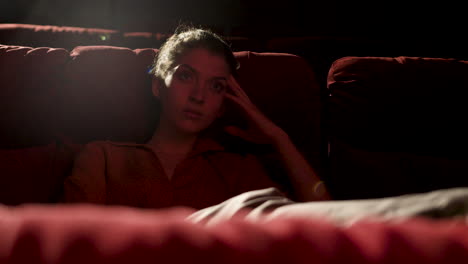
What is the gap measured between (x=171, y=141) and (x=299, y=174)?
42 cm

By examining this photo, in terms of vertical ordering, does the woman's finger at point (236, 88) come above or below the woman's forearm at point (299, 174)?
above

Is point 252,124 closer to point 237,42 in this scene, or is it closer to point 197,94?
point 197,94

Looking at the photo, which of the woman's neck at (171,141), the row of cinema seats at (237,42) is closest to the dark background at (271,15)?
the row of cinema seats at (237,42)

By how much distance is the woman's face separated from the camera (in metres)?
1.22

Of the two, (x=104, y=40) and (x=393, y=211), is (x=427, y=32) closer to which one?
(x=104, y=40)

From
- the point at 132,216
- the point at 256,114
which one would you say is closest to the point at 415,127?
the point at 256,114

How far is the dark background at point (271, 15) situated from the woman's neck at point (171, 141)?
1225mm

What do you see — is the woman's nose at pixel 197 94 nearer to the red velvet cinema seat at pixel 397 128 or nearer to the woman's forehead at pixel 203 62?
the woman's forehead at pixel 203 62

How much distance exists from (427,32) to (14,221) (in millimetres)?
2580

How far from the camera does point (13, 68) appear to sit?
49.9 inches

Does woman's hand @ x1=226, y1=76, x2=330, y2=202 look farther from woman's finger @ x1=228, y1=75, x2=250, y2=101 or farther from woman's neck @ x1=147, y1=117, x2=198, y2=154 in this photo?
woman's neck @ x1=147, y1=117, x2=198, y2=154

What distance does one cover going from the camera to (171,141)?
1271mm

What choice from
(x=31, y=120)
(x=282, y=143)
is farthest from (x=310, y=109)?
(x=31, y=120)

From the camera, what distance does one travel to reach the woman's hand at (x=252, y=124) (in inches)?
50.1
